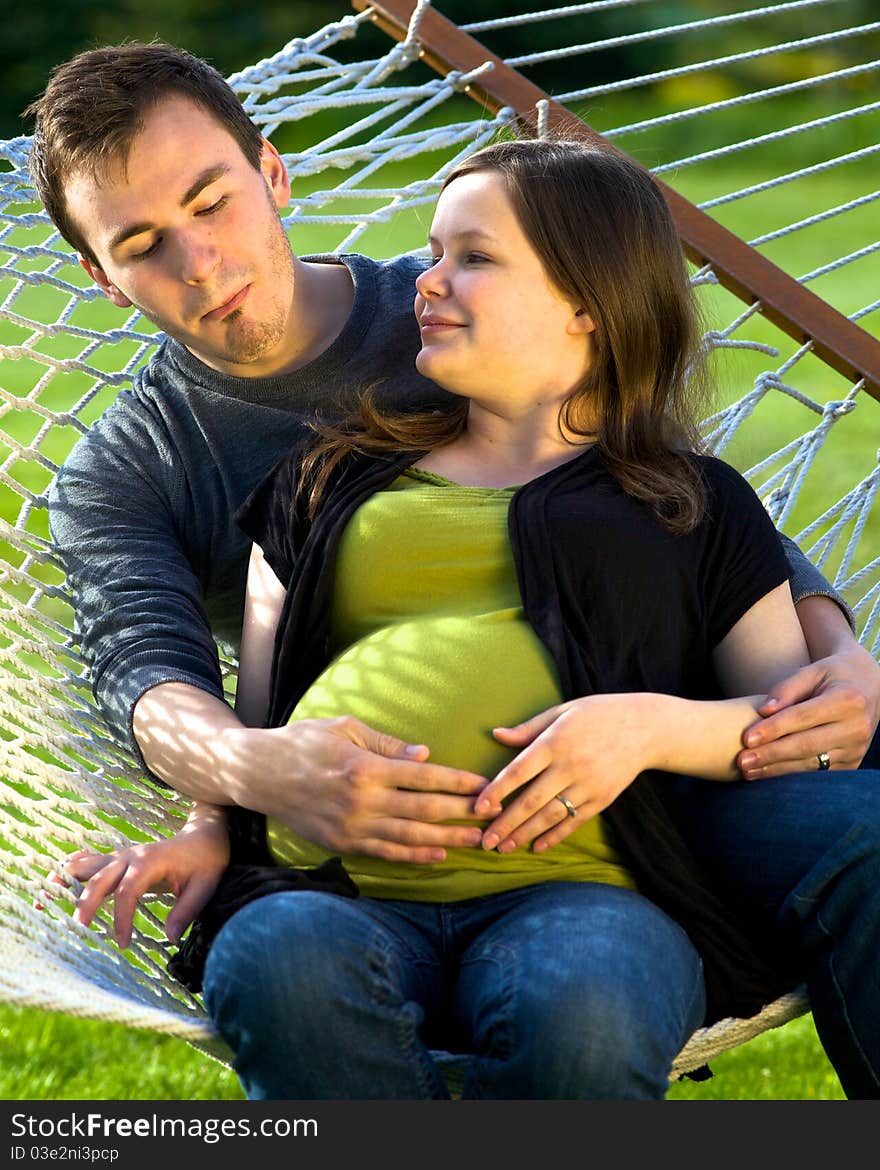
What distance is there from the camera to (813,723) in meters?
1.47

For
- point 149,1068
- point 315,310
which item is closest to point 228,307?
point 315,310

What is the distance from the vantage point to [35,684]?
5.65 feet

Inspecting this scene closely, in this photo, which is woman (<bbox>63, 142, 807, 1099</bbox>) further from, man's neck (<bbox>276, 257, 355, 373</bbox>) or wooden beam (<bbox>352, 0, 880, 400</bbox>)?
wooden beam (<bbox>352, 0, 880, 400</bbox>)

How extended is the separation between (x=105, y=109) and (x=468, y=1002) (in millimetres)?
981

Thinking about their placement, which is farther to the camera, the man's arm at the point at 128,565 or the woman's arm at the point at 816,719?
the man's arm at the point at 128,565

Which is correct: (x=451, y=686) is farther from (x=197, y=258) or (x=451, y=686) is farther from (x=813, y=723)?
(x=197, y=258)

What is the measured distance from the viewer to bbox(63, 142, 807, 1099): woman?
123 centimetres

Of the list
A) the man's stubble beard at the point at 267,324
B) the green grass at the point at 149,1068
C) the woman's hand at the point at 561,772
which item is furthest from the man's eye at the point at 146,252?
the green grass at the point at 149,1068

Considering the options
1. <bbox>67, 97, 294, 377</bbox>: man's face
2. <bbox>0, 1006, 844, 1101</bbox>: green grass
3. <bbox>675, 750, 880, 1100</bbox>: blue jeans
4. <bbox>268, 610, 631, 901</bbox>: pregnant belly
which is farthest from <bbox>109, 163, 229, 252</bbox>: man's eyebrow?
<bbox>0, 1006, 844, 1101</bbox>: green grass

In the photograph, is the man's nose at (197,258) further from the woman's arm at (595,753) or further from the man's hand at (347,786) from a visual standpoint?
the woman's arm at (595,753)

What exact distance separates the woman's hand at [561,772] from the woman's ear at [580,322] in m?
0.42

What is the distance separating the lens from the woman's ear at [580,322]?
1607 mm

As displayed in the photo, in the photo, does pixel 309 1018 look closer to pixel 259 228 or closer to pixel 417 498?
pixel 417 498

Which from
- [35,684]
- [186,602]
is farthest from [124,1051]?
[186,602]
